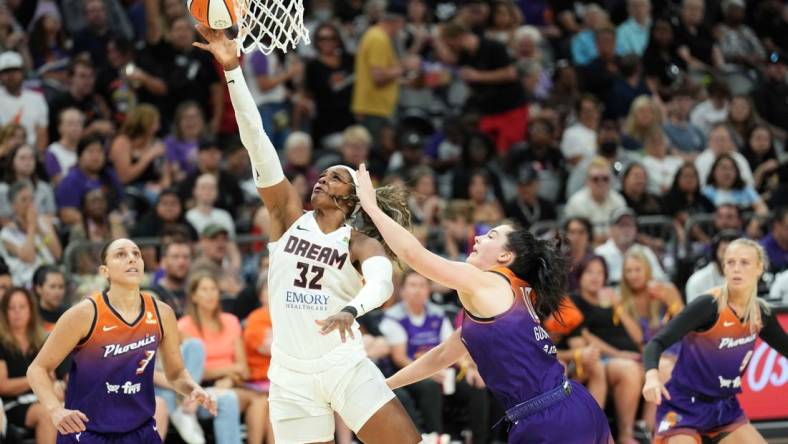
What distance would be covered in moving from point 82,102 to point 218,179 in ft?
5.85

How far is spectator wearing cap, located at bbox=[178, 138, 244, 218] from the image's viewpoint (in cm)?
1303

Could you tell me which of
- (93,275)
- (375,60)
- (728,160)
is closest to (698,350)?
(93,275)

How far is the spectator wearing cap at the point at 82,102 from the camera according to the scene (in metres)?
13.7

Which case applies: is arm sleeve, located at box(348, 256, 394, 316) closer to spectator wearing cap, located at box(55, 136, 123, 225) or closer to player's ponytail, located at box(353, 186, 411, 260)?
player's ponytail, located at box(353, 186, 411, 260)

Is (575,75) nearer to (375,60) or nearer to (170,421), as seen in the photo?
(375,60)

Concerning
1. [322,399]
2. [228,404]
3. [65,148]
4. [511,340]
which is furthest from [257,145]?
[65,148]

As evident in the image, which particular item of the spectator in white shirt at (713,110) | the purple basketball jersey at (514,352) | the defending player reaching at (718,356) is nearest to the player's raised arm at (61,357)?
the purple basketball jersey at (514,352)

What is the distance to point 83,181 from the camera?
12492 mm

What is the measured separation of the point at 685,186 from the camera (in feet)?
46.7

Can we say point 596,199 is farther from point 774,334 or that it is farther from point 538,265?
point 538,265

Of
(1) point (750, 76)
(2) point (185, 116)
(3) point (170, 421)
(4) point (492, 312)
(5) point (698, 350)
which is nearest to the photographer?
(4) point (492, 312)

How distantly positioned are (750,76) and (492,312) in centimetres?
1256

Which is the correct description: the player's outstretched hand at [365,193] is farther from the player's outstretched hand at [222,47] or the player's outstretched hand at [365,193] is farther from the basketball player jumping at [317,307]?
the player's outstretched hand at [222,47]

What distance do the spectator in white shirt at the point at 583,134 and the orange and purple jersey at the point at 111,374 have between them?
8.49 m
